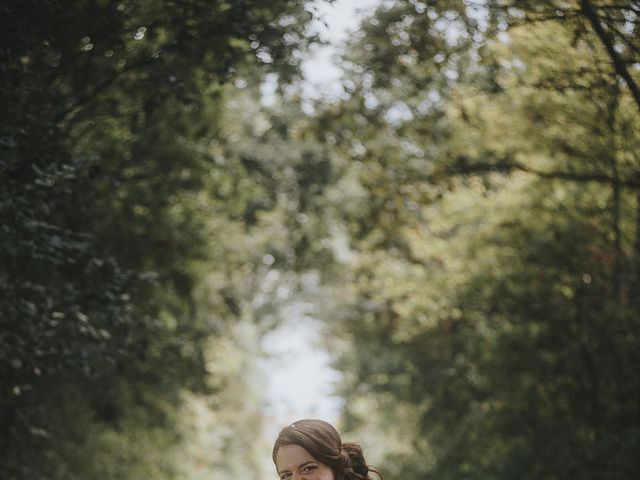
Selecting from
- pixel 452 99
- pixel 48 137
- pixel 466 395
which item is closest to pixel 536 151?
pixel 452 99

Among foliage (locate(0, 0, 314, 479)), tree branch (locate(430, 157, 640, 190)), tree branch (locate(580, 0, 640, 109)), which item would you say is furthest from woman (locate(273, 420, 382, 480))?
tree branch (locate(430, 157, 640, 190))

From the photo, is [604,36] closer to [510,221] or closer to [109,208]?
[109,208]

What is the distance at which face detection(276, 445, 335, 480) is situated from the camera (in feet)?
11.3

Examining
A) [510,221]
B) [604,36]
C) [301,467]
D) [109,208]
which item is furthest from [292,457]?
[510,221]

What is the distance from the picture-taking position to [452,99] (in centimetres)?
970

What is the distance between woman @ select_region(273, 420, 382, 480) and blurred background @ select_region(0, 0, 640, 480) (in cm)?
247

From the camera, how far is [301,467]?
11.3ft

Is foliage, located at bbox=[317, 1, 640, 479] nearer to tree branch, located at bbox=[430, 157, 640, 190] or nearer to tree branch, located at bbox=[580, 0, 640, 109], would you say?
tree branch, located at bbox=[430, 157, 640, 190]

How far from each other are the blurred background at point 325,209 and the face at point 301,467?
2529 millimetres

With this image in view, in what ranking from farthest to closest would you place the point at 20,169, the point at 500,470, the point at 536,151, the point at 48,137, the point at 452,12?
the point at 500,470, the point at 536,151, the point at 452,12, the point at 48,137, the point at 20,169

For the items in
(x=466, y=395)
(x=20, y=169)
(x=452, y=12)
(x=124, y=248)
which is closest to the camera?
(x=20, y=169)

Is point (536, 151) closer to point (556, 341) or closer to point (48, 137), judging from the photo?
point (556, 341)

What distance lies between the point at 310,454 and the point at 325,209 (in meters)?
10.9

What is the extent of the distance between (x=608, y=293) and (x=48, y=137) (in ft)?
34.2
